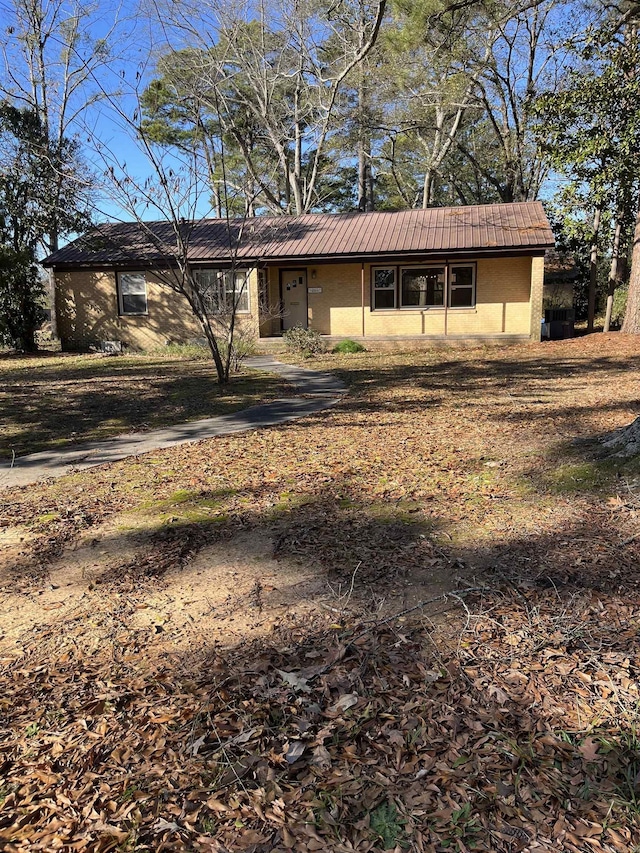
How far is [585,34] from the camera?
1510cm

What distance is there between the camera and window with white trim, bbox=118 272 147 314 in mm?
20906

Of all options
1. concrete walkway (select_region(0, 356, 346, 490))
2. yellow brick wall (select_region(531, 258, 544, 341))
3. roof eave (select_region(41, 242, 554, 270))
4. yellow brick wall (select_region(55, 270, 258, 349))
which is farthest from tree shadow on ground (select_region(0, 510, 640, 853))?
yellow brick wall (select_region(55, 270, 258, 349))

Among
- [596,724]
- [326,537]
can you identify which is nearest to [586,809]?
[596,724]

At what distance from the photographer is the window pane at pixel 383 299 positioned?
20.0 m

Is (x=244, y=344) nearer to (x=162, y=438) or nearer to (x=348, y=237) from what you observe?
(x=348, y=237)

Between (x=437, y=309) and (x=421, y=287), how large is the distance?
0.97m

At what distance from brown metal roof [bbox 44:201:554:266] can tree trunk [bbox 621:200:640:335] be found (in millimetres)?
2273

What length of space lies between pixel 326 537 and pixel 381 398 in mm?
5758

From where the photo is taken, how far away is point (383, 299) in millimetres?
20047

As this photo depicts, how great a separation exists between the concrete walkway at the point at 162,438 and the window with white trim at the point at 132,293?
11922 millimetres

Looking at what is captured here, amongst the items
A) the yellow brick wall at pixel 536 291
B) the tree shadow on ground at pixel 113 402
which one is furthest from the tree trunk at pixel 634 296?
the tree shadow on ground at pixel 113 402

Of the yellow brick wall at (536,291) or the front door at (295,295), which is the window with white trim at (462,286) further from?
the front door at (295,295)

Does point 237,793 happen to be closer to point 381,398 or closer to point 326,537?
point 326,537

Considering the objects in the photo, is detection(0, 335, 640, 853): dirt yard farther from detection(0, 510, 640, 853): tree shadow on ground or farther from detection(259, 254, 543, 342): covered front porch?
detection(259, 254, 543, 342): covered front porch
